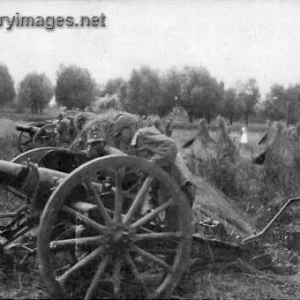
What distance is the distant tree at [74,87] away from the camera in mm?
12024

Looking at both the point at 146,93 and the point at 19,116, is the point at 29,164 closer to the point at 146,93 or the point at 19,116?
the point at 146,93

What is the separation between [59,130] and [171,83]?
7169 millimetres

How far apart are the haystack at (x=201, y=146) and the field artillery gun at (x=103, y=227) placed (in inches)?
325

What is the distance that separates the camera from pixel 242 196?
11742 mm

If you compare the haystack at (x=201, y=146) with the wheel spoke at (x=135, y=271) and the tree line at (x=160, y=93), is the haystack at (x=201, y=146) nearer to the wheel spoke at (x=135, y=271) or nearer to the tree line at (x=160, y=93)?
the tree line at (x=160, y=93)

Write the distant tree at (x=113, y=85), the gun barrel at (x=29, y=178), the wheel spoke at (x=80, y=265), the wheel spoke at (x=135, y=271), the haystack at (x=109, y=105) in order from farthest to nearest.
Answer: the distant tree at (x=113, y=85) < the haystack at (x=109, y=105) < the gun barrel at (x=29, y=178) < the wheel spoke at (x=135, y=271) < the wheel spoke at (x=80, y=265)

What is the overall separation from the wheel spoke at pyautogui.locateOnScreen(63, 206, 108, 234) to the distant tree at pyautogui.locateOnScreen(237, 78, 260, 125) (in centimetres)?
1647

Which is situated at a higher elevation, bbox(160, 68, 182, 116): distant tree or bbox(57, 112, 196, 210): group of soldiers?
bbox(160, 68, 182, 116): distant tree

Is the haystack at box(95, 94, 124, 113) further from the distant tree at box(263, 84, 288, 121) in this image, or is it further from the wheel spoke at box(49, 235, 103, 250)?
the distant tree at box(263, 84, 288, 121)

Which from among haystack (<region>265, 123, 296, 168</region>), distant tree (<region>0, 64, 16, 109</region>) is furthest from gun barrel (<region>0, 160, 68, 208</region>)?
distant tree (<region>0, 64, 16, 109</region>)

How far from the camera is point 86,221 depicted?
4.16m

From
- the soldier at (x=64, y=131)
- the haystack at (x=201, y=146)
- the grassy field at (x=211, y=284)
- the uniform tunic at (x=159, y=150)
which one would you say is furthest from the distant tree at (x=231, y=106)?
the uniform tunic at (x=159, y=150)

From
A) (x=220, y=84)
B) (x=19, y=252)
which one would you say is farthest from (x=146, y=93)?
(x=19, y=252)

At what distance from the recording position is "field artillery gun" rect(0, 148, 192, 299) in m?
4.03
